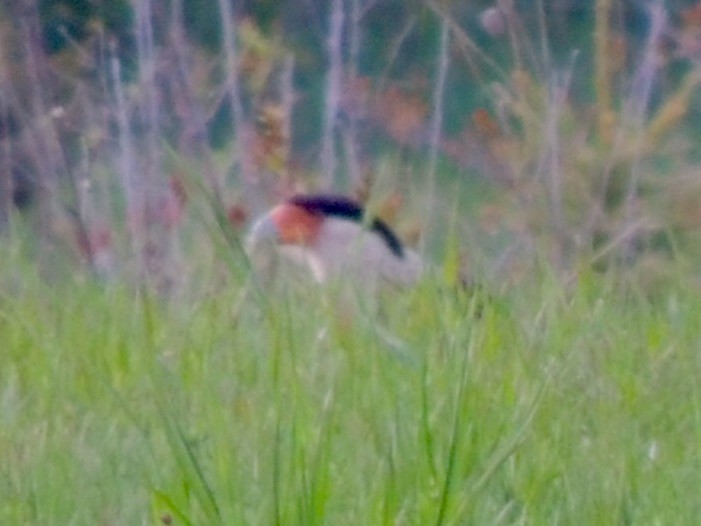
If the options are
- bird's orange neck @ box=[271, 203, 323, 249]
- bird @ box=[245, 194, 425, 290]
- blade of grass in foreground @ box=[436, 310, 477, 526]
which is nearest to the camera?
blade of grass in foreground @ box=[436, 310, 477, 526]

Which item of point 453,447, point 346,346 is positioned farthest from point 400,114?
point 453,447

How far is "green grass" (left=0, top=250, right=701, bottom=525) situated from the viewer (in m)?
2.13

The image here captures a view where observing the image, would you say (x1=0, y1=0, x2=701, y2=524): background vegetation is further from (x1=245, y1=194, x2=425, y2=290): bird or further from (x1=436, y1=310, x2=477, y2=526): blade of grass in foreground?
(x1=245, y1=194, x2=425, y2=290): bird

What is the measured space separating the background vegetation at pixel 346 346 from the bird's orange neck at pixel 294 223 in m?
0.21

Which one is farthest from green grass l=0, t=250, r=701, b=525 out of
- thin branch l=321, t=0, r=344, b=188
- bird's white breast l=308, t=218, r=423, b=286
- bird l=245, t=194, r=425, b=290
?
thin branch l=321, t=0, r=344, b=188

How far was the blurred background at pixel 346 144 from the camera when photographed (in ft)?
15.8

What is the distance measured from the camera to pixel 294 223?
5359 mm

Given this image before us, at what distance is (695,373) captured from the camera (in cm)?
293

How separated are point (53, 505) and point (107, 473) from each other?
0.47ft

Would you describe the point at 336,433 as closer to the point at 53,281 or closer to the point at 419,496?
the point at 419,496

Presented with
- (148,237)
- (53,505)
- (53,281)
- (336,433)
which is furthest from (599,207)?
(53,505)

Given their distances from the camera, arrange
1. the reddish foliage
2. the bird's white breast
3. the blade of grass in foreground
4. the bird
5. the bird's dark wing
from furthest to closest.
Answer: the reddish foliage < the bird's dark wing < the bird < the bird's white breast < the blade of grass in foreground

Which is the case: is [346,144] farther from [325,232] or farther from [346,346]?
[346,346]

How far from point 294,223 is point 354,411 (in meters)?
2.73
